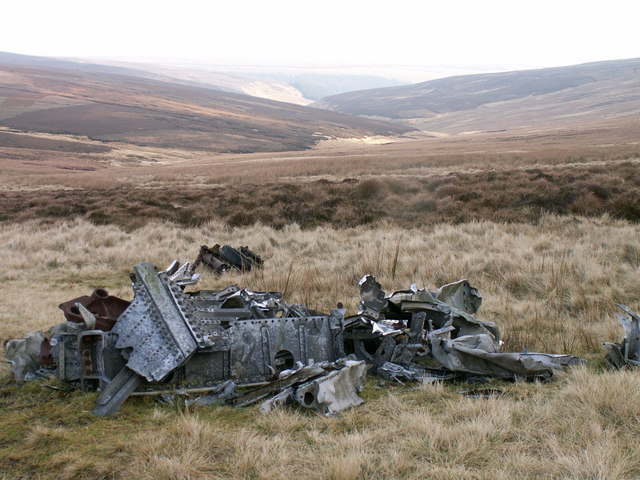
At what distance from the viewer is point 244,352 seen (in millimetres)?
4988

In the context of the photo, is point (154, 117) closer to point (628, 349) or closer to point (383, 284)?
point (383, 284)

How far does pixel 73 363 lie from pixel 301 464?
8.58 ft

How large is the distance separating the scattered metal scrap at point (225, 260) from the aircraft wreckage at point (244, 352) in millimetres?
4909

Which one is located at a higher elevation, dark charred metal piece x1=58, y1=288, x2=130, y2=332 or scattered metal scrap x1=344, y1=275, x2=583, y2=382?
dark charred metal piece x1=58, y1=288, x2=130, y2=332

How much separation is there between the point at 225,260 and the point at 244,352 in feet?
20.6

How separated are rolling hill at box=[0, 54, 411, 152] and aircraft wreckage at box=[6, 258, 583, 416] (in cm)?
8561

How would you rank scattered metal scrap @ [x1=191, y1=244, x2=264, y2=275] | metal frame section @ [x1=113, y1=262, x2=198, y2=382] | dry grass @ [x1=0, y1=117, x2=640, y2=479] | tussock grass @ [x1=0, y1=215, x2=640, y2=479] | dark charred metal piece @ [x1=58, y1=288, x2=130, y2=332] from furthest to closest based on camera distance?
scattered metal scrap @ [x1=191, y1=244, x2=264, y2=275] → dark charred metal piece @ [x1=58, y1=288, x2=130, y2=332] → metal frame section @ [x1=113, y1=262, x2=198, y2=382] → dry grass @ [x1=0, y1=117, x2=640, y2=479] → tussock grass @ [x1=0, y1=215, x2=640, y2=479]

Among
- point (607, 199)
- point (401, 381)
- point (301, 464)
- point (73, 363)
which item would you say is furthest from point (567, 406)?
point (607, 199)

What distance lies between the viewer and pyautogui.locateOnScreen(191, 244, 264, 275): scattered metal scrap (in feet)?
35.3

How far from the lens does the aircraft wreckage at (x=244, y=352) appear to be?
446 cm

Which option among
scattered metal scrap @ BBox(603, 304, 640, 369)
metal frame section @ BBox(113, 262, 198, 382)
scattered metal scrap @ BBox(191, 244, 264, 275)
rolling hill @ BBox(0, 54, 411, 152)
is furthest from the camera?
rolling hill @ BBox(0, 54, 411, 152)

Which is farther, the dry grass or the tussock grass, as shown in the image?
the dry grass

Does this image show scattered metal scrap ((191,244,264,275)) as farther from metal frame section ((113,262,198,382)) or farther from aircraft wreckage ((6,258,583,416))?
metal frame section ((113,262,198,382))

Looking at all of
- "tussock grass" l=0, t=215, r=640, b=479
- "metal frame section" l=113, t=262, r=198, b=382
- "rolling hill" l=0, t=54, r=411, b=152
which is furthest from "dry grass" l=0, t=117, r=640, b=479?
"rolling hill" l=0, t=54, r=411, b=152
